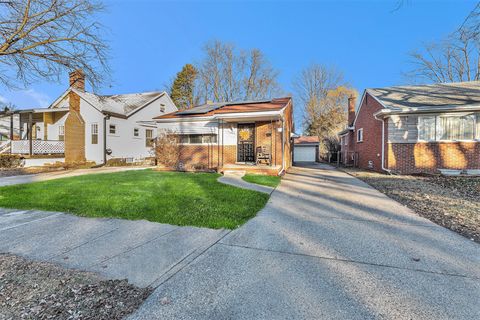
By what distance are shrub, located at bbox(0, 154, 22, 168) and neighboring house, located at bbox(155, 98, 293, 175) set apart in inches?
382

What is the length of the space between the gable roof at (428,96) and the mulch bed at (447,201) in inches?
163

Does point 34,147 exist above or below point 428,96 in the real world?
below

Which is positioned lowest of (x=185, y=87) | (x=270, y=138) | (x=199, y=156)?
(x=199, y=156)

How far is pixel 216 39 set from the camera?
3136cm

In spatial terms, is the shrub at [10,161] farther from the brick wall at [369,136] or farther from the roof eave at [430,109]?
the brick wall at [369,136]

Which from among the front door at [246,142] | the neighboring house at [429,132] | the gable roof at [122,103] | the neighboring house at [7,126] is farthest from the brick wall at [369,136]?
the neighboring house at [7,126]

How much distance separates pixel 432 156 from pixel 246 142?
9.08 metres

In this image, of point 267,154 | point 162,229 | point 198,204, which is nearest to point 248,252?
point 162,229

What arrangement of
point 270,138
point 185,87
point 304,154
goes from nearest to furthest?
point 270,138
point 304,154
point 185,87

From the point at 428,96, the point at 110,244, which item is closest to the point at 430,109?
the point at 428,96

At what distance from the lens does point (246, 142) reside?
41.8 feet

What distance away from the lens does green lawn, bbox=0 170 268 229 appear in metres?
4.67

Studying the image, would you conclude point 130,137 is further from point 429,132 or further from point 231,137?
point 429,132

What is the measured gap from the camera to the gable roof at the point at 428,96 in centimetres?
1123
